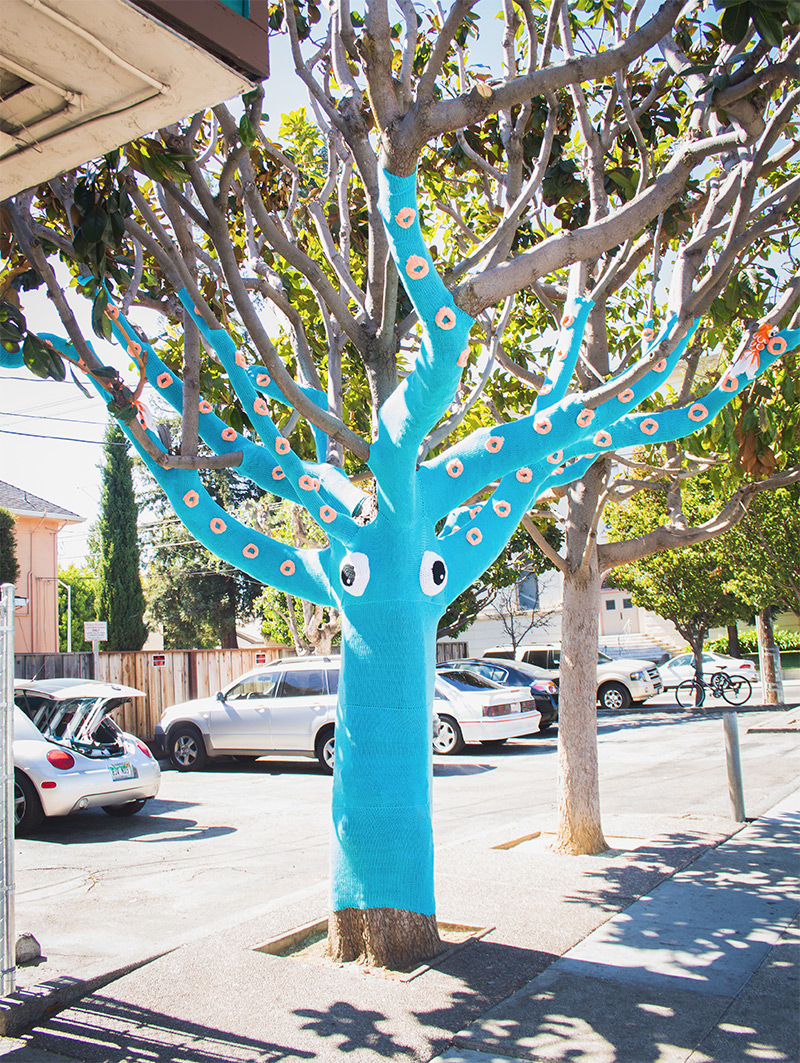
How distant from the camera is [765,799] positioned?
31.6 ft

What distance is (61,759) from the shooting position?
363 inches

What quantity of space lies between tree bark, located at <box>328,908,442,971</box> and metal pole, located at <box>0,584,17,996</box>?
170cm

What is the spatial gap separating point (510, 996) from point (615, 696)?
1923 centimetres

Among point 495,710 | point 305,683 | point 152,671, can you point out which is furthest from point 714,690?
point 152,671

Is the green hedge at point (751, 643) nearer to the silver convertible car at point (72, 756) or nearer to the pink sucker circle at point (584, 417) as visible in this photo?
the silver convertible car at point (72, 756)

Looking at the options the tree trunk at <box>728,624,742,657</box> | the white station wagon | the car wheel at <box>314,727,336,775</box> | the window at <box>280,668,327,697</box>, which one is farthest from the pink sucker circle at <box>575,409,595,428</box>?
the tree trunk at <box>728,624,742,657</box>

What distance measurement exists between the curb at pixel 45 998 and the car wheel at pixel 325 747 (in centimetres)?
860

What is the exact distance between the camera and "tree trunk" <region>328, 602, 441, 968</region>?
15.7 ft

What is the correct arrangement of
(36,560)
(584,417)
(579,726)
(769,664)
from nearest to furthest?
(584,417), (579,726), (769,664), (36,560)

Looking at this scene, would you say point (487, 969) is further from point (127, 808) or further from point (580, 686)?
point (127, 808)

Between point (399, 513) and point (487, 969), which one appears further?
point (399, 513)

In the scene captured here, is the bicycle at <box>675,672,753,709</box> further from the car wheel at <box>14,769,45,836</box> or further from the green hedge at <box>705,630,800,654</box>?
the car wheel at <box>14,769,45,836</box>

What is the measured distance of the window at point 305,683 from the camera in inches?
554

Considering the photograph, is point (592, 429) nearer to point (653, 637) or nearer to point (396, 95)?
point (396, 95)
